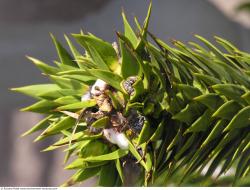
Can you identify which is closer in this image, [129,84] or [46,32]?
[129,84]

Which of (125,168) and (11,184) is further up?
(125,168)

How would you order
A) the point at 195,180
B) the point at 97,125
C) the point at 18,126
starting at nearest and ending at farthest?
the point at 97,125 → the point at 195,180 → the point at 18,126

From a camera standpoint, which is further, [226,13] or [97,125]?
[226,13]

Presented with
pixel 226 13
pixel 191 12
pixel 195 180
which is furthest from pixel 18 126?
pixel 195 180

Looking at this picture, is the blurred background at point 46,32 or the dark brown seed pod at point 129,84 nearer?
the dark brown seed pod at point 129,84

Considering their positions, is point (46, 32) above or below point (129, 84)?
above

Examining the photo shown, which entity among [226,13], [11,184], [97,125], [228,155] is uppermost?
[226,13]

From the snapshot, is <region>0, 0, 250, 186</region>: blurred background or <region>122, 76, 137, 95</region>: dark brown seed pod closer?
<region>122, 76, 137, 95</region>: dark brown seed pod

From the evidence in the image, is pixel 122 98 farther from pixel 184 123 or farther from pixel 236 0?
pixel 236 0
